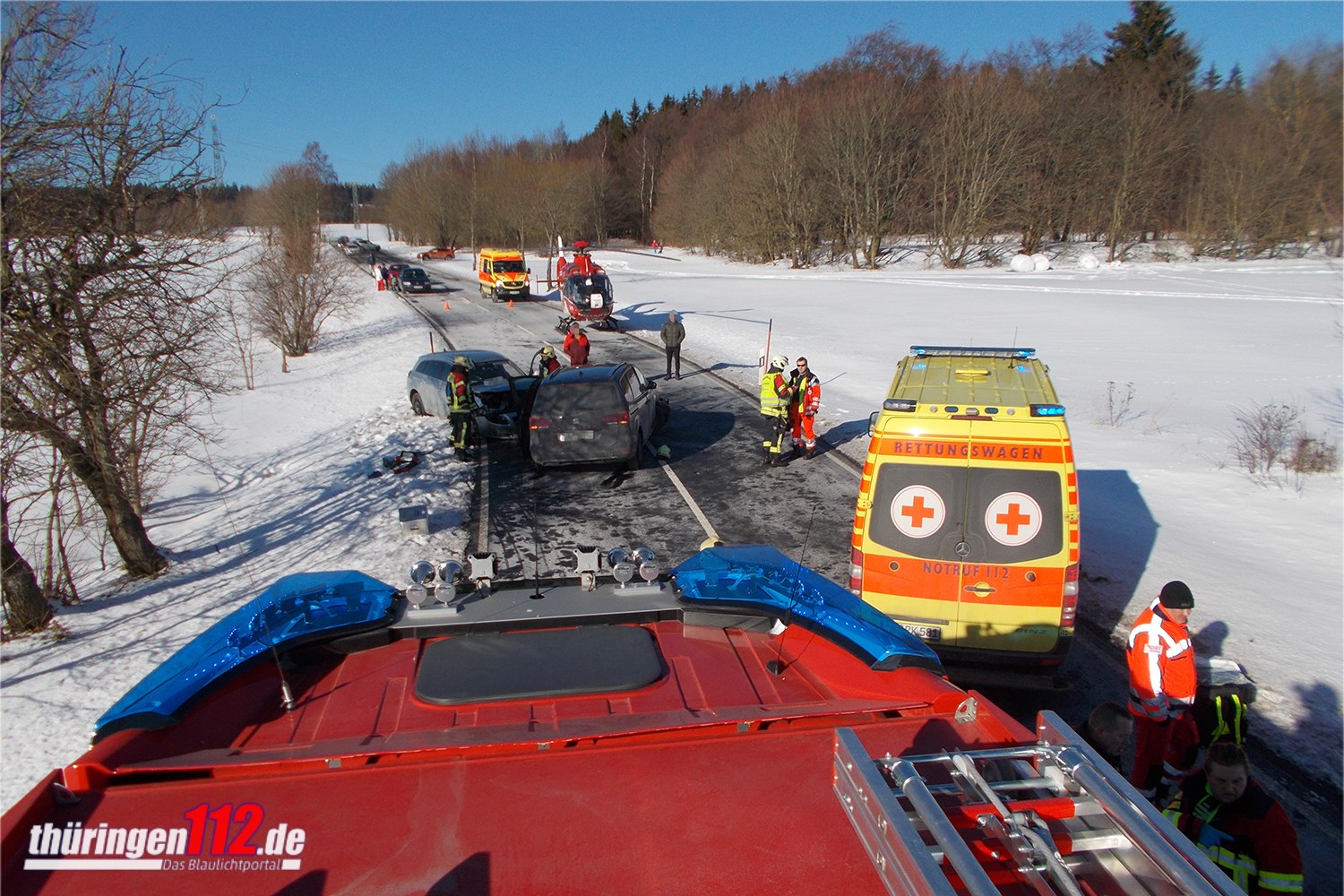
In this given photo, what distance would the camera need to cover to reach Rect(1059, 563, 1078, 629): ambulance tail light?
612cm

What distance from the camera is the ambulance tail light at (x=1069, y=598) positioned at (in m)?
6.12

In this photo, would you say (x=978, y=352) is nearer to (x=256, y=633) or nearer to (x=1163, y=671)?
(x=1163, y=671)

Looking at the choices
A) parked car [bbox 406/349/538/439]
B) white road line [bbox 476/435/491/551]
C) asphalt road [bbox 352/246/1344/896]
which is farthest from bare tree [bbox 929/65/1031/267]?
white road line [bbox 476/435/491/551]

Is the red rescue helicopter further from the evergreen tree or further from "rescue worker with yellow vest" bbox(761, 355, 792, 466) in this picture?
the evergreen tree

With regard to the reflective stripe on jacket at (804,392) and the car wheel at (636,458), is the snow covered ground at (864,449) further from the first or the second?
the car wheel at (636,458)

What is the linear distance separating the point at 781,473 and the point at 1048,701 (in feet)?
22.6

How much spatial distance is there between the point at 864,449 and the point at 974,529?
26.5 feet

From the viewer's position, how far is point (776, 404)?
13289 mm

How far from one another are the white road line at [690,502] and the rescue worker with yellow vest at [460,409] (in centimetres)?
349

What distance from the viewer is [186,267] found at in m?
8.80

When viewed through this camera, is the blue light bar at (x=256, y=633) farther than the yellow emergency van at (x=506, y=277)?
No

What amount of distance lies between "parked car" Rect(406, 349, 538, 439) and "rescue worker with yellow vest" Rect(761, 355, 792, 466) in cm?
450

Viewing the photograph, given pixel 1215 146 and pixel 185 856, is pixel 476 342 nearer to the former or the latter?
pixel 185 856

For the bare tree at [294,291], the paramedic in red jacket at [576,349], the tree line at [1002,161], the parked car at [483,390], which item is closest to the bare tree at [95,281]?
the parked car at [483,390]
